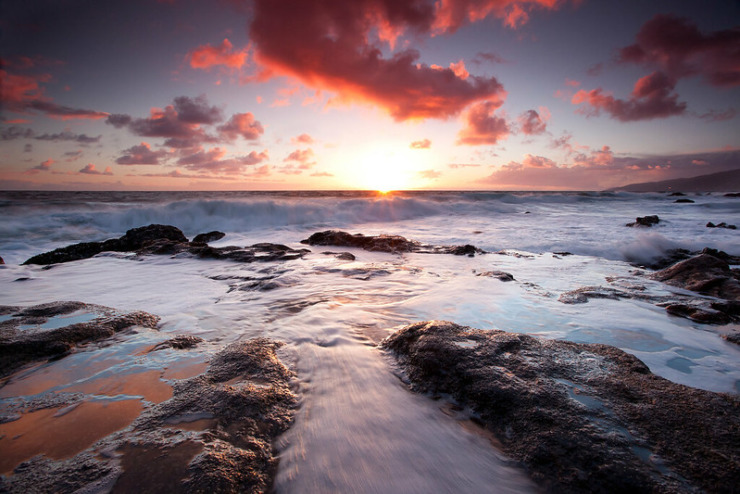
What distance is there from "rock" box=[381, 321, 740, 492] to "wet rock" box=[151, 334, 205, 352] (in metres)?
1.77

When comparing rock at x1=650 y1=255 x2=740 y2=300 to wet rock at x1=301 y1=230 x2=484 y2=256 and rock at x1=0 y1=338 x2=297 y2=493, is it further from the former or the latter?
rock at x1=0 y1=338 x2=297 y2=493

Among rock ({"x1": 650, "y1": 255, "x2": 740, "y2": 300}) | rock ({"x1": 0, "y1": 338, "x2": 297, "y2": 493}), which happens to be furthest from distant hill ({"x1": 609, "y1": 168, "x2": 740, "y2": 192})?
rock ({"x1": 0, "y1": 338, "x2": 297, "y2": 493})

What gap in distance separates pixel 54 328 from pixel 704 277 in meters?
7.98

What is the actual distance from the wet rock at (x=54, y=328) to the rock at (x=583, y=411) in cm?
263

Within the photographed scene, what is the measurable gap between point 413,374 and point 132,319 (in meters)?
2.75

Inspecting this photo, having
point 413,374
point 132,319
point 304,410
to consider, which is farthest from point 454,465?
point 132,319

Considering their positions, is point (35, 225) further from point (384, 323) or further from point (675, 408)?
point (675, 408)

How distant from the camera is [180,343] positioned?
2.58 m

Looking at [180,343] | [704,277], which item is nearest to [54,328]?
[180,343]

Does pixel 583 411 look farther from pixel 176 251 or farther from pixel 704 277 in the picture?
pixel 176 251

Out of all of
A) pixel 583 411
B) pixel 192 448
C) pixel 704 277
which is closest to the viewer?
pixel 192 448

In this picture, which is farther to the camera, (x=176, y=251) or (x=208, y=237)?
(x=208, y=237)

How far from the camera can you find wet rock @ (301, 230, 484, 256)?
25.5 feet

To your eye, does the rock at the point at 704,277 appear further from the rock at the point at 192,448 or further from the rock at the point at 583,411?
the rock at the point at 192,448
